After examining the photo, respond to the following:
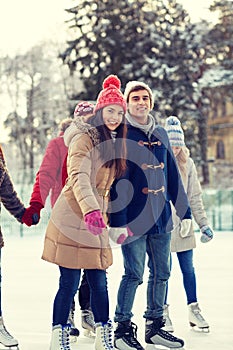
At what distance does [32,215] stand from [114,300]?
89.2 inches

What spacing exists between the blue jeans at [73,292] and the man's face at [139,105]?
1.03 meters

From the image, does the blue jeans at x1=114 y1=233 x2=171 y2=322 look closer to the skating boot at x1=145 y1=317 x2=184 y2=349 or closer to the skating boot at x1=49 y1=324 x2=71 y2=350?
the skating boot at x1=145 y1=317 x2=184 y2=349

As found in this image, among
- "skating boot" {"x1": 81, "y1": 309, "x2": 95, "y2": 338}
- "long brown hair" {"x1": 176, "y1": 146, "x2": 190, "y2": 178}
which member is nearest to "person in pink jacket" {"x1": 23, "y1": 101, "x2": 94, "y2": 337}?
"skating boot" {"x1": 81, "y1": 309, "x2": 95, "y2": 338}

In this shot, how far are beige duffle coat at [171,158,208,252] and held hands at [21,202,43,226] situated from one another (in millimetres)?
1192

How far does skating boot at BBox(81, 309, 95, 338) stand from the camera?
5069 mm

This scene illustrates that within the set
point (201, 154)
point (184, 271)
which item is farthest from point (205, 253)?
point (201, 154)

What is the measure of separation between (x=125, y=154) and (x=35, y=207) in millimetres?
708

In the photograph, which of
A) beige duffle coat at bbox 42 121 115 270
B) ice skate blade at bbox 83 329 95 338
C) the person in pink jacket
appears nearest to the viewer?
beige duffle coat at bbox 42 121 115 270

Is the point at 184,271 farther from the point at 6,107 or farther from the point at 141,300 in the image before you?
the point at 6,107

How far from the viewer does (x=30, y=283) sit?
8.05 metres

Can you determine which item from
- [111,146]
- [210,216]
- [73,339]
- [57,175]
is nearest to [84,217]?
[111,146]

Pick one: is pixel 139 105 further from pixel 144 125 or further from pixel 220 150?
pixel 220 150

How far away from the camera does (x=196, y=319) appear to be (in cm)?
529

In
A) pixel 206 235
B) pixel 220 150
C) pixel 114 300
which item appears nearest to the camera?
pixel 206 235
